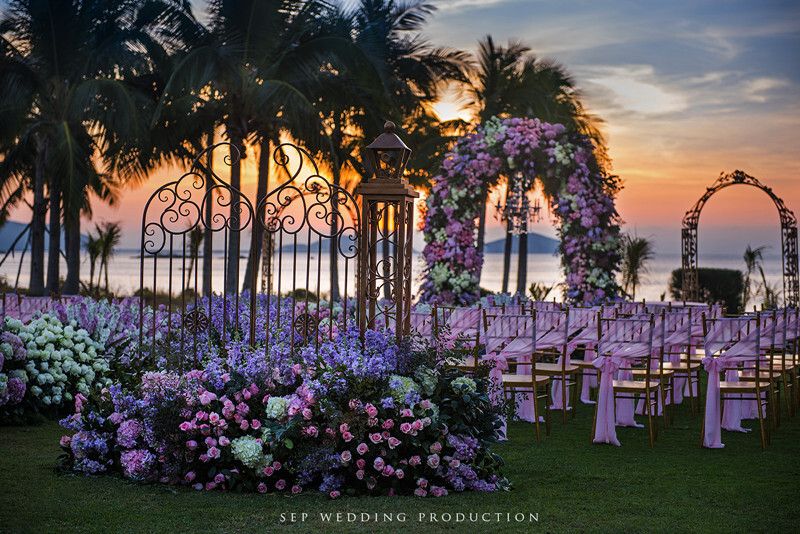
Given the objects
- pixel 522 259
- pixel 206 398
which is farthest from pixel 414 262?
pixel 206 398

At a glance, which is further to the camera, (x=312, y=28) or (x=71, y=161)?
(x=312, y=28)

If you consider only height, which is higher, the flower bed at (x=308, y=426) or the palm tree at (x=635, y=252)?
Result: the palm tree at (x=635, y=252)

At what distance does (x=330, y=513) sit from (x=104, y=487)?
1.57m

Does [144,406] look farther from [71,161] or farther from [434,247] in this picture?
[71,161]

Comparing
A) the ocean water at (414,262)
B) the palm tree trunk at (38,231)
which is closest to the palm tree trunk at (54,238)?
the palm tree trunk at (38,231)

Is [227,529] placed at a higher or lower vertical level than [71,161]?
lower

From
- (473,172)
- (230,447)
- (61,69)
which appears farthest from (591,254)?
(61,69)

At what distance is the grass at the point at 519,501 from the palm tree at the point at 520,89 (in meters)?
16.4

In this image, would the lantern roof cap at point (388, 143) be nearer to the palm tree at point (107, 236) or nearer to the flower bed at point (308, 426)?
the flower bed at point (308, 426)

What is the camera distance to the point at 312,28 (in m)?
19.3

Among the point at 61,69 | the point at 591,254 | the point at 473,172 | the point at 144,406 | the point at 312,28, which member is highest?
the point at 312,28

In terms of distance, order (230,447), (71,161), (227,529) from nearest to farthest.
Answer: (227,529), (230,447), (71,161)

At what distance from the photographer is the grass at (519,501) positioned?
4.65 meters

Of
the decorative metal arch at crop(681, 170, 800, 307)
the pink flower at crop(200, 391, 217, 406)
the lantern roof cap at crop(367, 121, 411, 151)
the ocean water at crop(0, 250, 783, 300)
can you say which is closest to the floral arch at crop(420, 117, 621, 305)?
the decorative metal arch at crop(681, 170, 800, 307)
